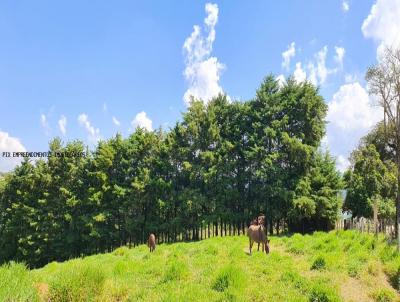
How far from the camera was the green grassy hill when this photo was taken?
9.29 m

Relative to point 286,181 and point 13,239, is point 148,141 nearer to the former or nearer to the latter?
point 286,181

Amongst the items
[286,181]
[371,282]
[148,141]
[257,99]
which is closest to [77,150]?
[148,141]

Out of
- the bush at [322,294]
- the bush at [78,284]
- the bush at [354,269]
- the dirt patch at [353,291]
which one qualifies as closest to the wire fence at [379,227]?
the bush at [354,269]

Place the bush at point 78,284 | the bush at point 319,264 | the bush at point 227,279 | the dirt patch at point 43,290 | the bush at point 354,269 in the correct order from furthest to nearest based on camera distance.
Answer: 1. the bush at point 319,264
2. the bush at point 354,269
3. the bush at point 227,279
4. the bush at point 78,284
5. the dirt patch at point 43,290

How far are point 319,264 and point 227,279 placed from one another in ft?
16.3

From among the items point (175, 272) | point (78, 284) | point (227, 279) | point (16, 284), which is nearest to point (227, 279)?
point (227, 279)

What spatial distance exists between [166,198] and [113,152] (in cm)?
833

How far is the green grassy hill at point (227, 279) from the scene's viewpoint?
30.5ft

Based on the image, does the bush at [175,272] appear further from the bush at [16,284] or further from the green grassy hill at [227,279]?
the bush at [16,284]

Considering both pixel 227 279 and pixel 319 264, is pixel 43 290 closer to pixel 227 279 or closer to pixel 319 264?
pixel 227 279

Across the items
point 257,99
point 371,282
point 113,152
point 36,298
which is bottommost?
point 371,282

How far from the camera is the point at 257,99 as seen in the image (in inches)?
1500

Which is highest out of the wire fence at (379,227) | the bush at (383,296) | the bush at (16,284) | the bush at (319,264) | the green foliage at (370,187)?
the green foliage at (370,187)

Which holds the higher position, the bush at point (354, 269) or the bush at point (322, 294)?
the bush at point (354, 269)
